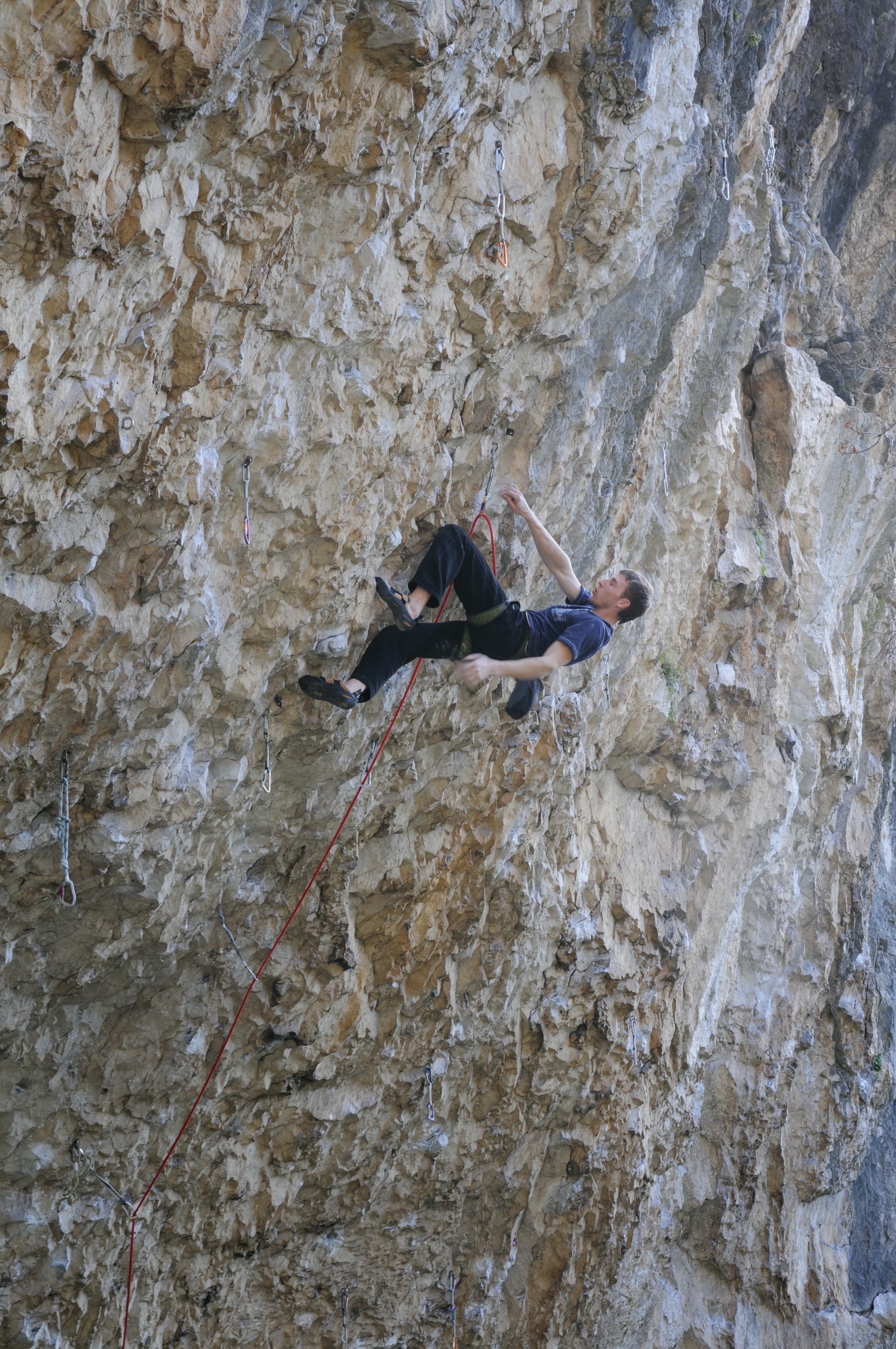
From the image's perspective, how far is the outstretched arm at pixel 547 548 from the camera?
4.82 meters

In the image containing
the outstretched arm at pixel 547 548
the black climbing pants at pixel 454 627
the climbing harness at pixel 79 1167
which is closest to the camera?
the black climbing pants at pixel 454 627

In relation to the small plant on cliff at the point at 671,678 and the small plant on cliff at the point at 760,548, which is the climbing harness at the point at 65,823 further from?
the small plant on cliff at the point at 760,548

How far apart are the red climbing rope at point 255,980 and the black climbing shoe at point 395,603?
79 cm

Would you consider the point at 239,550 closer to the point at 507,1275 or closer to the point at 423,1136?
the point at 423,1136

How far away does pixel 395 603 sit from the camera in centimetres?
429

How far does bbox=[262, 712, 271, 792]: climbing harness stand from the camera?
4844mm

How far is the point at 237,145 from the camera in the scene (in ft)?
11.0

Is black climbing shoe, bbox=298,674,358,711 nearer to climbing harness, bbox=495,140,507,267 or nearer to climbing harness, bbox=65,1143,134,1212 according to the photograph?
climbing harness, bbox=495,140,507,267

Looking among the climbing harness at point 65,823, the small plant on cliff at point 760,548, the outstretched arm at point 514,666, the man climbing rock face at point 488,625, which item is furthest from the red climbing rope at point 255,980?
the small plant on cliff at point 760,548

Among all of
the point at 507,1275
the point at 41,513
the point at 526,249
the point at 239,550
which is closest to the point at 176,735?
the point at 239,550

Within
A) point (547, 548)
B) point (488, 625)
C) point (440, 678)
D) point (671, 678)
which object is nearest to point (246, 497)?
Answer: point (488, 625)

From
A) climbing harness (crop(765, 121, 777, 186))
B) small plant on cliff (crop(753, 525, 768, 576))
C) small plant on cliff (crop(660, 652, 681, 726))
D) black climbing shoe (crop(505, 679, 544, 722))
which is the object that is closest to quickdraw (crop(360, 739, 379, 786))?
black climbing shoe (crop(505, 679, 544, 722))

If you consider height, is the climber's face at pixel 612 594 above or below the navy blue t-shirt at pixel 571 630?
above

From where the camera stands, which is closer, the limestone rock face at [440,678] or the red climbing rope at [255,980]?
the limestone rock face at [440,678]
